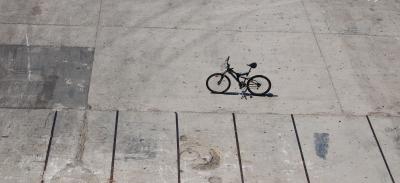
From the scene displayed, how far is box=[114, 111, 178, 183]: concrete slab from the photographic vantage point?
10281 mm

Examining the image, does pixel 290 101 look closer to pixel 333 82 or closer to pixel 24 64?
pixel 333 82

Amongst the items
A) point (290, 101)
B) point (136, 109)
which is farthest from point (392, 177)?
point (136, 109)

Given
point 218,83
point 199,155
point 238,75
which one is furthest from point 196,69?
point 199,155

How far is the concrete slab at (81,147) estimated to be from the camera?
1018cm

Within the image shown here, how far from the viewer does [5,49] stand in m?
12.8

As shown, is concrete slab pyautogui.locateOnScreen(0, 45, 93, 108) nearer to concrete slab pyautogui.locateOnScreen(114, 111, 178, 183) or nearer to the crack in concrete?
the crack in concrete

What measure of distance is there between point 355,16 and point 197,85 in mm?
5461

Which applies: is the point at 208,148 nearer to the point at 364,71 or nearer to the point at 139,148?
the point at 139,148

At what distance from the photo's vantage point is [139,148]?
10.8m

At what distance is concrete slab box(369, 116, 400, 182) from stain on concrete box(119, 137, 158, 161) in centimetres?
476

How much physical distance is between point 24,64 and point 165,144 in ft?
13.4

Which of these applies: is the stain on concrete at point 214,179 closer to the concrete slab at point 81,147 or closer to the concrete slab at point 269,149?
the concrete slab at point 269,149

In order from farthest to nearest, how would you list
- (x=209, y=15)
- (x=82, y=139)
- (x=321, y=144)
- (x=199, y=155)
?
(x=209, y=15) < (x=321, y=144) < (x=82, y=139) < (x=199, y=155)

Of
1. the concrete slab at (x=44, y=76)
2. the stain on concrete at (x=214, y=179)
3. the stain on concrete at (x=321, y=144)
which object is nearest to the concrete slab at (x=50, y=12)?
the concrete slab at (x=44, y=76)
